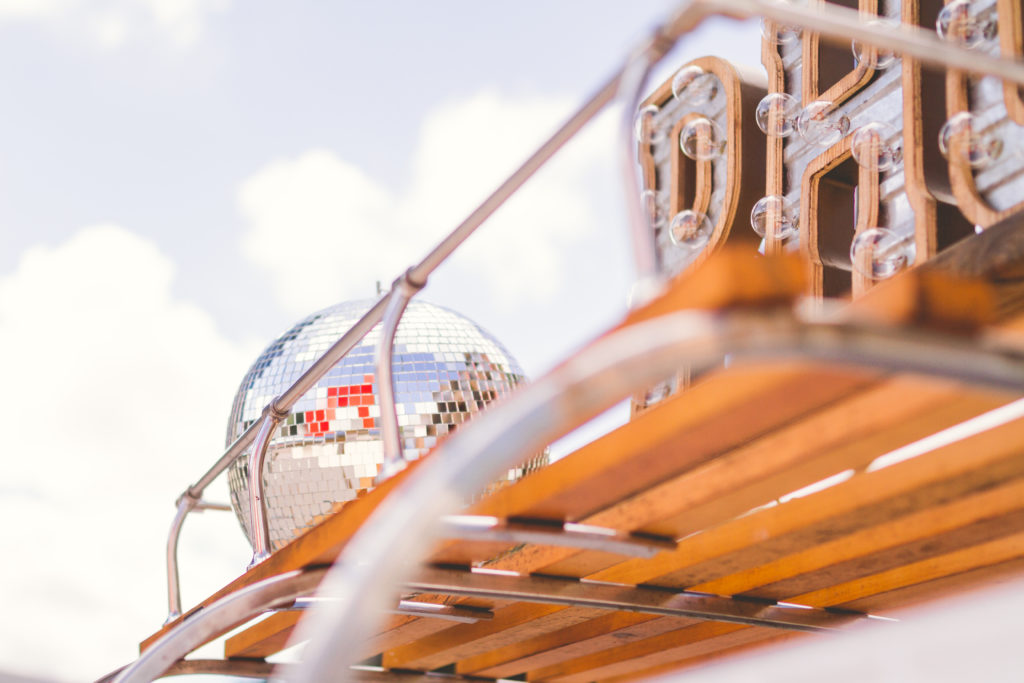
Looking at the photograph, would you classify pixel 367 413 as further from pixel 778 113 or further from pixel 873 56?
pixel 873 56

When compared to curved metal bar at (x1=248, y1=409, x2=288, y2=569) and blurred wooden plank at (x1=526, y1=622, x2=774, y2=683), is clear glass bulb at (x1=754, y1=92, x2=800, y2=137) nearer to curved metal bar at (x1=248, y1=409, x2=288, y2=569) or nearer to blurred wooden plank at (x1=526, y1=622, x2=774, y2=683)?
blurred wooden plank at (x1=526, y1=622, x2=774, y2=683)

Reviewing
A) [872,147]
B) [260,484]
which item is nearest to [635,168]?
[260,484]

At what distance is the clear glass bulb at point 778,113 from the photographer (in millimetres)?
4501

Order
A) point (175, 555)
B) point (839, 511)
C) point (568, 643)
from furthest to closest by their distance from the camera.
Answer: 1. point (175, 555)
2. point (568, 643)
3. point (839, 511)

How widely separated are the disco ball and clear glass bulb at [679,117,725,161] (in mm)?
1343

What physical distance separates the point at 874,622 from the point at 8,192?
21037 mm

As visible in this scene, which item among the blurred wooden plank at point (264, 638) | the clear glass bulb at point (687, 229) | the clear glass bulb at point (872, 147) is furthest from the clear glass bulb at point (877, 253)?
the blurred wooden plank at point (264, 638)

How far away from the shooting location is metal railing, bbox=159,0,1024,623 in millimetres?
1648

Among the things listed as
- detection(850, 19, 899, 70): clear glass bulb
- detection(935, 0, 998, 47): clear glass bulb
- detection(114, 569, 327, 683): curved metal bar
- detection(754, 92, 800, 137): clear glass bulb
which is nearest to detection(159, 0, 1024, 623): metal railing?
detection(114, 569, 327, 683): curved metal bar

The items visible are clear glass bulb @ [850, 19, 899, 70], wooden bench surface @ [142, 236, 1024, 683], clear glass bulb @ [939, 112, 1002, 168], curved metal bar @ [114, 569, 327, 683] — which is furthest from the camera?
clear glass bulb @ [850, 19, 899, 70]

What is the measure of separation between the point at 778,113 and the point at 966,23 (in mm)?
957

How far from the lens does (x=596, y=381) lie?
1354 mm

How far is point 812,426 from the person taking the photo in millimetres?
1904

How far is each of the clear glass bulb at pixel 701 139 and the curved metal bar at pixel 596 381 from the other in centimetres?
292
